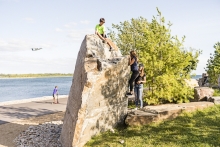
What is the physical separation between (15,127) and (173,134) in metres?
10.4

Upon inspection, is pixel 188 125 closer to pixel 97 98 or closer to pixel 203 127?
pixel 203 127

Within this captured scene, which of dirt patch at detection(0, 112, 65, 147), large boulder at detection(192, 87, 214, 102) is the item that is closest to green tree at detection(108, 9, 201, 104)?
large boulder at detection(192, 87, 214, 102)

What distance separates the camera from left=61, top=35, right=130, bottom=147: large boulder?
10188 mm

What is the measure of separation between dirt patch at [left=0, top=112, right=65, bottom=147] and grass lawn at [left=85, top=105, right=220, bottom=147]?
5.57 meters

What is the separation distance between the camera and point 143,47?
48.2ft

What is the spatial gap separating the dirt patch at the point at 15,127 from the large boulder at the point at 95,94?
3622 mm

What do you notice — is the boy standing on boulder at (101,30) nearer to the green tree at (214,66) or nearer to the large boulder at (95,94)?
the large boulder at (95,94)

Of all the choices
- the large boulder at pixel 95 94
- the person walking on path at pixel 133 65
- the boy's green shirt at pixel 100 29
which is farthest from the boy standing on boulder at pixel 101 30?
the person walking on path at pixel 133 65

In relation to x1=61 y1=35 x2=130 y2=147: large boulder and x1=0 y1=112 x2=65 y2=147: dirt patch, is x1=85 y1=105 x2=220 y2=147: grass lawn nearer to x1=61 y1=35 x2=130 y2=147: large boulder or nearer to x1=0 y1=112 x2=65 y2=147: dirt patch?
x1=61 y1=35 x2=130 y2=147: large boulder

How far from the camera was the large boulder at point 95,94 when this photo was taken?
10.2 metres

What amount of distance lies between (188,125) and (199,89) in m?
5.53

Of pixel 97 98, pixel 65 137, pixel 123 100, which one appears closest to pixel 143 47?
pixel 123 100

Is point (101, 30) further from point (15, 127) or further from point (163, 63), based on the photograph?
point (15, 127)

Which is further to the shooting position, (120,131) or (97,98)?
(120,131)
